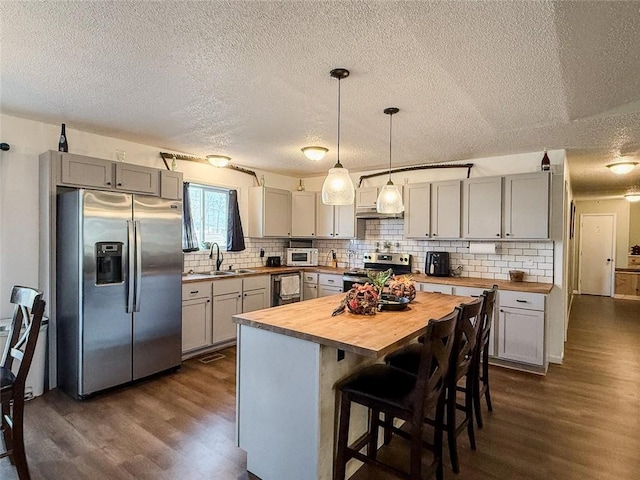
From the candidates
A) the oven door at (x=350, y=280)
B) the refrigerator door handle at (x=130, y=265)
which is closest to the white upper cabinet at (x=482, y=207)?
the oven door at (x=350, y=280)

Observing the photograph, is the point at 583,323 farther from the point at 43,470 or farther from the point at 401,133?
the point at 43,470

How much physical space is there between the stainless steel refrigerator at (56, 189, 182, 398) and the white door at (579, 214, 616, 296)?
975 centimetres

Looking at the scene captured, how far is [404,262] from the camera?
5086 millimetres

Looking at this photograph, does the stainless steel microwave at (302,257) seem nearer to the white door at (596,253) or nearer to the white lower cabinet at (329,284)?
the white lower cabinet at (329,284)

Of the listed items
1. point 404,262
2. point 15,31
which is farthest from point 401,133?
point 15,31

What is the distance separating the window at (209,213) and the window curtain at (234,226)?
8 cm

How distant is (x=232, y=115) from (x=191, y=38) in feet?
3.95

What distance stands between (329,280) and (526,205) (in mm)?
2646

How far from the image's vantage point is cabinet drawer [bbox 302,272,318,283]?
540cm

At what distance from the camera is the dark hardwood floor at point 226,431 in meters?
2.17

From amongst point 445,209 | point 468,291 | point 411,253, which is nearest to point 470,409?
point 468,291

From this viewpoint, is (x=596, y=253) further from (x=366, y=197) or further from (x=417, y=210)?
(x=366, y=197)

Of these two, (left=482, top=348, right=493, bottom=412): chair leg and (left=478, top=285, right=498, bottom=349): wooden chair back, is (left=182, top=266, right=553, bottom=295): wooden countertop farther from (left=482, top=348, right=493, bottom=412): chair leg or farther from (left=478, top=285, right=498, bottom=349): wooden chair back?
(left=478, top=285, right=498, bottom=349): wooden chair back

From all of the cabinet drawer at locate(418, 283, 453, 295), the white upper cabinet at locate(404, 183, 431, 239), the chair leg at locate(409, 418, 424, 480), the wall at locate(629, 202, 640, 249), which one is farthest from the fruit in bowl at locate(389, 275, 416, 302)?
the wall at locate(629, 202, 640, 249)
